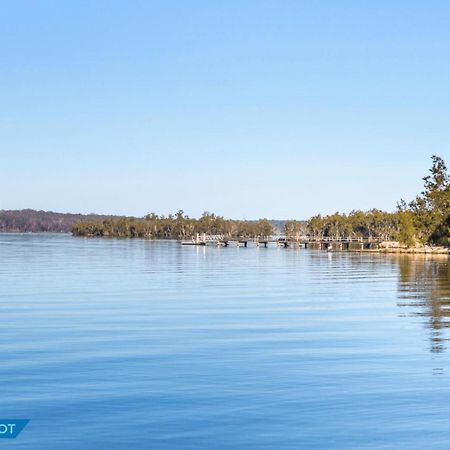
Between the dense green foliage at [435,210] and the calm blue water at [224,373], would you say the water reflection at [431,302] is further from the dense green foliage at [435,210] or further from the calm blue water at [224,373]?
the dense green foliage at [435,210]

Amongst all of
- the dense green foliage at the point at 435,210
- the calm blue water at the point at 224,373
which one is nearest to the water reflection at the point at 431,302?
the calm blue water at the point at 224,373

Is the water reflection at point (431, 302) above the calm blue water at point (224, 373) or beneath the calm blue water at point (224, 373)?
above

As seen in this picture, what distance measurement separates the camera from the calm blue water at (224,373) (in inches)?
805

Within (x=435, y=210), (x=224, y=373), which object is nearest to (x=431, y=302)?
(x=224, y=373)

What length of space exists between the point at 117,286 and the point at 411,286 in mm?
26520

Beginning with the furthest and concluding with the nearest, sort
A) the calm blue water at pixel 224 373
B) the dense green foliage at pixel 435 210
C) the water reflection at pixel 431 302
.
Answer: the dense green foliage at pixel 435 210 → the water reflection at pixel 431 302 → the calm blue water at pixel 224 373

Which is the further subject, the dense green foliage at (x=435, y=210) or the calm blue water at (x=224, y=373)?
the dense green foliage at (x=435, y=210)

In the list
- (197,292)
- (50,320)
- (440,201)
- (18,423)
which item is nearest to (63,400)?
(18,423)

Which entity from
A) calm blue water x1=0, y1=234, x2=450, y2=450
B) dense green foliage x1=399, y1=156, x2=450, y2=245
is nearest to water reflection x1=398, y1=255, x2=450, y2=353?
calm blue water x1=0, y1=234, x2=450, y2=450

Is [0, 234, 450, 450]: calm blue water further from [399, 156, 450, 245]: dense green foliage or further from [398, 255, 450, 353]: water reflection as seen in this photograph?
[399, 156, 450, 245]: dense green foliage

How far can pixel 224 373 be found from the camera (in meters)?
28.0

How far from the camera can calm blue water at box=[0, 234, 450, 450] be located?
67.1 feet

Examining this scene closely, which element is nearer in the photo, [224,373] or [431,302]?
[224,373]

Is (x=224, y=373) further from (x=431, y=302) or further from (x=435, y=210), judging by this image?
(x=435, y=210)
